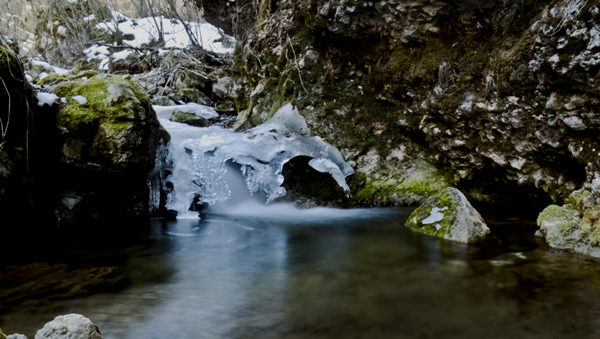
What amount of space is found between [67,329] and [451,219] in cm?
404

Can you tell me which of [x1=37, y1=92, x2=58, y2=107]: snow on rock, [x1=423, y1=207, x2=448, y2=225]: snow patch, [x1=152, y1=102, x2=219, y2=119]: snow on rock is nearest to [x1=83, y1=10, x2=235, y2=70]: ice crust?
[x1=152, y1=102, x2=219, y2=119]: snow on rock

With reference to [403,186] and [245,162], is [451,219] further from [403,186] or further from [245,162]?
[245,162]

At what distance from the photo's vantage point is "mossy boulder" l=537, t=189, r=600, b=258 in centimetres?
346

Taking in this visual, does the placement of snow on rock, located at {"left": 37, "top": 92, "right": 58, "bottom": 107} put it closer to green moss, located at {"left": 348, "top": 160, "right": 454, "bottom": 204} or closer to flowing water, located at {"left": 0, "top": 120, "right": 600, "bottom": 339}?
flowing water, located at {"left": 0, "top": 120, "right": 600, "bottom": 339}

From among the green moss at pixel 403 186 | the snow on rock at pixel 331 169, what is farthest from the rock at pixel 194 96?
the green moss at pixel 403 186

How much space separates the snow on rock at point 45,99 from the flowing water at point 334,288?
2.00 m

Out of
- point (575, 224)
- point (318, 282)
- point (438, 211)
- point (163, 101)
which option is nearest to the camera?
point (318, 282)

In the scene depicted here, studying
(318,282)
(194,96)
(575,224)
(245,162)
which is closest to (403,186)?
(575,224)

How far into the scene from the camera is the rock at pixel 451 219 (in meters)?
4.08

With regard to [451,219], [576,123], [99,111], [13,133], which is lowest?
[451,219]

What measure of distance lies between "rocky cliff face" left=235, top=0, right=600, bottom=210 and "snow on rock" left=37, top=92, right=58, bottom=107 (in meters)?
3.92

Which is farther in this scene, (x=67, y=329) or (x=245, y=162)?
(x=245, y=162)

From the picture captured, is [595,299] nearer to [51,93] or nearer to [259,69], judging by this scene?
[51,93]

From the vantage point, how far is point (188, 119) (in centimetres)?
897
